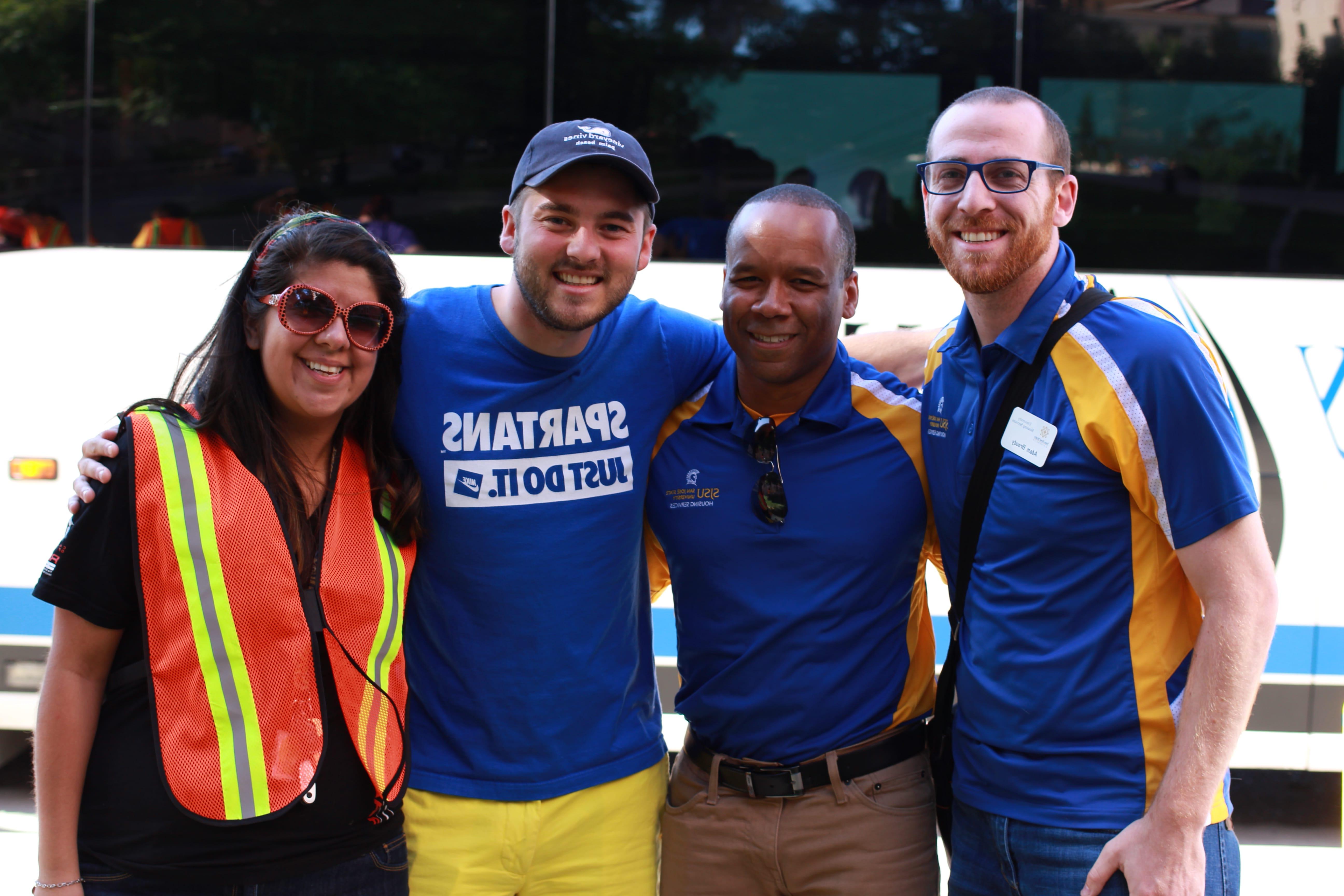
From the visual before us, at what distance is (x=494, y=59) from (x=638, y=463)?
2.42 meters

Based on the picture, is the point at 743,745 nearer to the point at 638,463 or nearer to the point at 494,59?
the point at 638,463

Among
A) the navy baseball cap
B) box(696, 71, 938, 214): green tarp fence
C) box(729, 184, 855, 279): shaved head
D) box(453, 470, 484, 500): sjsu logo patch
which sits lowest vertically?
box(453, 470, 484, 500): sjsu logo patch

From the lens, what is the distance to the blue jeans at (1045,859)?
196 cm

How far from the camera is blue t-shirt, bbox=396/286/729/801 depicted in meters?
2.31

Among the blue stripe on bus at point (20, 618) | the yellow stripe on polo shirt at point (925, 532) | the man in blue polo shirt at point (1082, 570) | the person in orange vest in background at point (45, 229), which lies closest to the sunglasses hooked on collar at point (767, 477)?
the yellow stripe on polo shirt at point (925, 532)

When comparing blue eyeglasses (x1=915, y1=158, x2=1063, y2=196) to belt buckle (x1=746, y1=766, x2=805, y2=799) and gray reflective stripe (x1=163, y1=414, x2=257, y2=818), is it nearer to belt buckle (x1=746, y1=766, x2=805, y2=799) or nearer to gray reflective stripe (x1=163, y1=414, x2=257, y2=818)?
belt buckle (x1=746, y1=766, x2=805, y2=799)

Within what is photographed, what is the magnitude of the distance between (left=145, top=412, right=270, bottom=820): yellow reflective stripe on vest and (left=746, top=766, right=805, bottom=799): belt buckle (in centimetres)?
100

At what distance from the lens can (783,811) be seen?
2.32m

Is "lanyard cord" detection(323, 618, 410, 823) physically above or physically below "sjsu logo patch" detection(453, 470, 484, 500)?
below

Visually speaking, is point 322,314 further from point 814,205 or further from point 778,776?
point 778,776

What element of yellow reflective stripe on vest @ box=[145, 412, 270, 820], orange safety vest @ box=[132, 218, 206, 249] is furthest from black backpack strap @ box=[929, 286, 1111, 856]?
orange safety vest @ box=[132, 218, 206, 249]

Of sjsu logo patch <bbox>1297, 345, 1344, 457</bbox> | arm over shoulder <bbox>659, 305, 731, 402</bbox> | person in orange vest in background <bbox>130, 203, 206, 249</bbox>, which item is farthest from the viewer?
person in orange vest in background <bbox>130, 203, 206, 249</bbox>

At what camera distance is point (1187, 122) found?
4.14 metres

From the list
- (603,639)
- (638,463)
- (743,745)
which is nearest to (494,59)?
(638,463)
